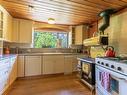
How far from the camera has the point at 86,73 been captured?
12.0ft

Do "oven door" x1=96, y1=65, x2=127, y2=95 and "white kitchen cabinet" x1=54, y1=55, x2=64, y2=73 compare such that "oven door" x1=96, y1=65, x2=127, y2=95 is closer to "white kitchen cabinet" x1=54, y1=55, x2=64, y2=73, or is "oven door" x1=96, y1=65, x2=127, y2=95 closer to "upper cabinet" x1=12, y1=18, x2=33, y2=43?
"white kitchen cabinet" x1=54, y1=55, x2=64, y2=73

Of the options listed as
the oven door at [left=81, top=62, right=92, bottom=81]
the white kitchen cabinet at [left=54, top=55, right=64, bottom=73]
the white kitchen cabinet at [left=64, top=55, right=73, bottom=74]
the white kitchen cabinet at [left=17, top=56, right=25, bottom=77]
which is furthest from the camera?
the white kitchen cabinet at [left=64, top=55, right=73, bottom=74]

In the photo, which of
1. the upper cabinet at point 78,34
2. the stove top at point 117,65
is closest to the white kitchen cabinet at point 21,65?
the upper cabinet at point 78,34

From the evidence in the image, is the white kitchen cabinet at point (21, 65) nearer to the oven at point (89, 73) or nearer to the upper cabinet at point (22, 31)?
the upper cabinet at point (22, 31)

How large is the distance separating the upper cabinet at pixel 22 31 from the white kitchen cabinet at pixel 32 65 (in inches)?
26.9

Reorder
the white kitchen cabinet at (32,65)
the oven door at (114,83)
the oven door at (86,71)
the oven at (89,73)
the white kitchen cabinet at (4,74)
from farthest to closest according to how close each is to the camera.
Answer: the white kitchen cabinet at (32,65) < the oven door at (86,71) < the oven at (89,73) < the white kitchen cabinet at (4,74) < the oven door at (114,83)

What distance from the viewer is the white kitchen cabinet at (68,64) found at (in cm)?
523

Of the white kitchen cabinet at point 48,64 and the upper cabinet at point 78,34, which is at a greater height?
the upper cabinet at point 78,34

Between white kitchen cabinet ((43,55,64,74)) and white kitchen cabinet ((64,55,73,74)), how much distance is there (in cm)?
14

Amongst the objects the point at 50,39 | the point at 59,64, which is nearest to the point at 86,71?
the point at 59,64

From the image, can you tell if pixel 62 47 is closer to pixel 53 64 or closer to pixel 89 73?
pixel 53 64

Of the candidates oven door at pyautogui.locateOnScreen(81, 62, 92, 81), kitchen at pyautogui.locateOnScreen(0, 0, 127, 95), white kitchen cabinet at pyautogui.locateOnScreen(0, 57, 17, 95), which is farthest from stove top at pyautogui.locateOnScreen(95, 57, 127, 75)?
white kitchen cabinet at pyautogui.locateOnScreen(0, 57, 17, 95)

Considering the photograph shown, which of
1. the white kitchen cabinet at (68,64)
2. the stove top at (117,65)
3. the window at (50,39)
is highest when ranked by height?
the window at (50,39)

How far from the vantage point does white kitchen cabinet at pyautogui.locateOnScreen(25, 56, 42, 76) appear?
4.54 meters
